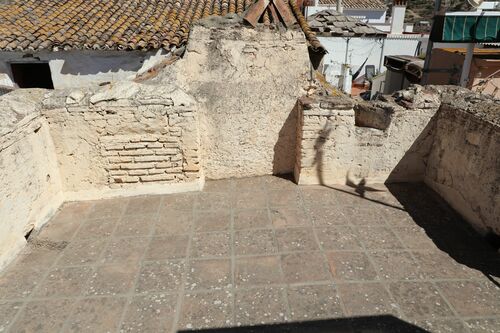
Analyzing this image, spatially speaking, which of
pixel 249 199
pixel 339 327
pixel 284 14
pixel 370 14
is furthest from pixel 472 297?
pixel 370 14

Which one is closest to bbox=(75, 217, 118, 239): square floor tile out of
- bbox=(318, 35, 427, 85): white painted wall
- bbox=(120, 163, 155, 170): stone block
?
bbox=(120, 163, 155, 170): stone block

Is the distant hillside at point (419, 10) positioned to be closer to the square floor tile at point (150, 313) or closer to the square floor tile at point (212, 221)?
the square floor tile at point (212, 221)

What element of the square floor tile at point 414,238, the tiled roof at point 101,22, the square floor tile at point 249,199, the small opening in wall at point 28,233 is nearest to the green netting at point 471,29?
the tiled roof at point 101,22

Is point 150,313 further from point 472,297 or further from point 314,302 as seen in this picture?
point 472,297

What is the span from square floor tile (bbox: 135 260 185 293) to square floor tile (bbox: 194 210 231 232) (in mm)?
684

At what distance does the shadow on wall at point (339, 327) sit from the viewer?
2855 mm

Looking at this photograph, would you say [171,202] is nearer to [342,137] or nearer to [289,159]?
[289,159]

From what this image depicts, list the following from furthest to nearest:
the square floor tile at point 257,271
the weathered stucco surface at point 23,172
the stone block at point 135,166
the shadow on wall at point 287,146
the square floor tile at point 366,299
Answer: the shadow on wall at point 287,146 → the stone block at point 135,166 → the weathered stucco surface at point 23,172 → the square floor tile at point 257,271 → the square floor tile at point 366,299

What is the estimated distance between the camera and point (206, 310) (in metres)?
3.08

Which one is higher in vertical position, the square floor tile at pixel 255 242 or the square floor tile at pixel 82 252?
the square floor tile at pixel 255 242

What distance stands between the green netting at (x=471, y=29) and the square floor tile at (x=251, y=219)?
748 centimetres

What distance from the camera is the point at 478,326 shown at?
285 cm

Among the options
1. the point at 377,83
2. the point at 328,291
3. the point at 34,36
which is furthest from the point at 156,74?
the point at 377,83

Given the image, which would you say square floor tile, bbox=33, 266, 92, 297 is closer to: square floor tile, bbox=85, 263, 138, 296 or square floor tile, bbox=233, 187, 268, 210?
square floor tile, bbox=85, 263, 138, 296
